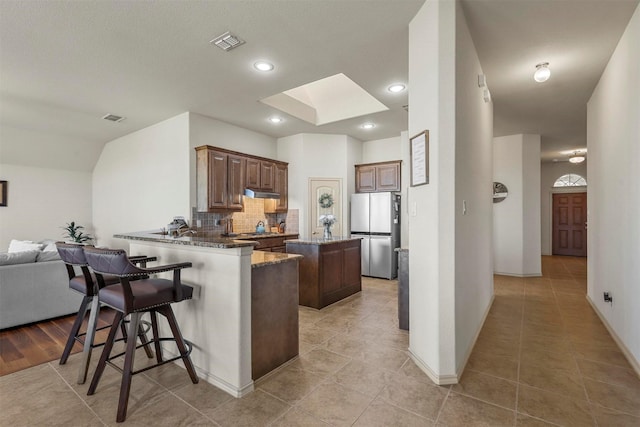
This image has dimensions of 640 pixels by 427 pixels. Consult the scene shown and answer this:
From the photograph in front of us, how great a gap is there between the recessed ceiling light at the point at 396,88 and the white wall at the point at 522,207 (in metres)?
3.38

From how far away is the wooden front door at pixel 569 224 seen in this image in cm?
877

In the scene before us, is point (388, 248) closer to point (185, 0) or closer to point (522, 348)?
point (522, 348)

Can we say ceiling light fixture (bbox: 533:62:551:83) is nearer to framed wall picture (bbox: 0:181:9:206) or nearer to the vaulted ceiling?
the vaulted ceiling

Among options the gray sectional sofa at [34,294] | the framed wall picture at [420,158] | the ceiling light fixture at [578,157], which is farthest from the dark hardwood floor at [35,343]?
the ceiling light fixture at [578,157]

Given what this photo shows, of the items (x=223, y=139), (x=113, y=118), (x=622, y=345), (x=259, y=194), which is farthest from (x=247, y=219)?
(x=622, y=345)

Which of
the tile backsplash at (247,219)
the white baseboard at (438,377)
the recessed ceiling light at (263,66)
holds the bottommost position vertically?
the white baseboard at (438,377)

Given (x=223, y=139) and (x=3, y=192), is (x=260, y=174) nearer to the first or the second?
(x=223, y=139)

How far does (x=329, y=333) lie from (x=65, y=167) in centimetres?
663

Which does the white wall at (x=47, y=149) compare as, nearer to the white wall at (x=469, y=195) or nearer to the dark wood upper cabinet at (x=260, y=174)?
the dark wood upper cabinet at (x=260, y=174)

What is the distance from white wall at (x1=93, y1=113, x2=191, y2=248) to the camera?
4.87 metres

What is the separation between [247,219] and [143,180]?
1900mm

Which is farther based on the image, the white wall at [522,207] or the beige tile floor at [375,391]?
the white wall at [522,207]

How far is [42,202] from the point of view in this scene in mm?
6254

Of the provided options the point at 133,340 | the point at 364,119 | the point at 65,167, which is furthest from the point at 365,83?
the point at 65,167
